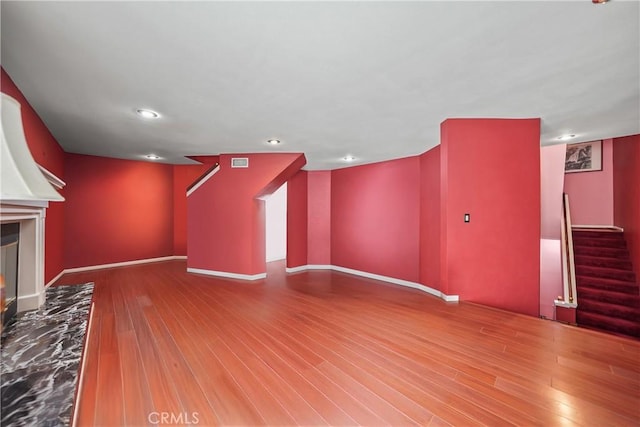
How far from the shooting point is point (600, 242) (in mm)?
4809

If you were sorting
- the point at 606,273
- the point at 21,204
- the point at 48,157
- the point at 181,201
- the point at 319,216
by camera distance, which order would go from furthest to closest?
the point at 181,201
the point at 319,216
the point at 606,273
the point at 48,157
the point at 21,204

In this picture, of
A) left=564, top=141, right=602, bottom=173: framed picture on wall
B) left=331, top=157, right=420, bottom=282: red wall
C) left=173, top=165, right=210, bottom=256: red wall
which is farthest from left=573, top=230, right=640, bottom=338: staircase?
left=173, top=165, right=210, bottom=256: red wall

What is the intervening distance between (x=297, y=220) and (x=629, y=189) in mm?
6186

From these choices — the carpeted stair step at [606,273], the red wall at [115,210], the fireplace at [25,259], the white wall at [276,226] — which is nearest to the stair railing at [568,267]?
the carpeted stair step at [606,273]

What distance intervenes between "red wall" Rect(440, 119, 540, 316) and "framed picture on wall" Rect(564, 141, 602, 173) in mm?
4764

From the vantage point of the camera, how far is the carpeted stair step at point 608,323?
3.59 metres

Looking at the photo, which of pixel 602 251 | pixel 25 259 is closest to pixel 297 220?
pixel 25 259

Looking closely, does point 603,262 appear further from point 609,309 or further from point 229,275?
point 229,275

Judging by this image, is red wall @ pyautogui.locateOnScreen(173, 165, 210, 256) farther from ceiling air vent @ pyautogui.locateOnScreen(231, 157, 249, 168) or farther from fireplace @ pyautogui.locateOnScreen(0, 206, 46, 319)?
fireplace @ pyautogui.locateOnScreen(0, 206, 46, 319)

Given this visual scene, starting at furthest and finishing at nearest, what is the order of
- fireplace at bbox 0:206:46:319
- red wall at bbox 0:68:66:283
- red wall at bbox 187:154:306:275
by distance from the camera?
red wall at bbox 187:154:306:275 → red wall at bbox 0:68:66:283 → fireplace at bbox 0:206:46:319

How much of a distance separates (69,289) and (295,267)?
3599mm

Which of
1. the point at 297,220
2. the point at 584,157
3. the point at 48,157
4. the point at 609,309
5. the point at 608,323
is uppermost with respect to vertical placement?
the point at 584,157

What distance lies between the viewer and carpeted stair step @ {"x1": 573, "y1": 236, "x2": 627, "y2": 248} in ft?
15.2

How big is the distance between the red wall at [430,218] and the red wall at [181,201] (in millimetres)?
5162
